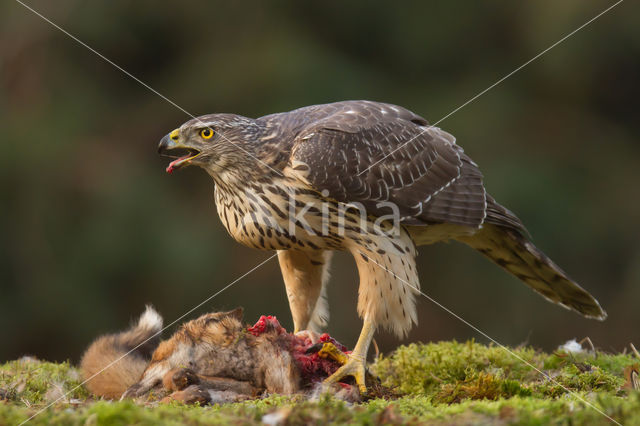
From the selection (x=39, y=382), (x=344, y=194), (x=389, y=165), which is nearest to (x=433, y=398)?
(x=344, y=194)

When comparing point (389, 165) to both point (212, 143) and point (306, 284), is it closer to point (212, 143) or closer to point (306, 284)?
point (306, 284)

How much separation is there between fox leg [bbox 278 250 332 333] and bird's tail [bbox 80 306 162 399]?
0.99 m

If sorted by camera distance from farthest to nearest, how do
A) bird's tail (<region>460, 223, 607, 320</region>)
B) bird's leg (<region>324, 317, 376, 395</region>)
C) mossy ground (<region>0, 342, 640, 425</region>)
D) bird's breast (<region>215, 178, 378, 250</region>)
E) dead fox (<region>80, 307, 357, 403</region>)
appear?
1. bird's tail (<region>460, 223, 607, 320</region>)
2. bird's breast (<region>215, 178, 378, 250</region>)
3. bird's leg (<region>324, 317, 376, 395</region>)
4. dead fox (<region>80, 307, 357, 403</region>)
5. mossy ground (<region>0, 342, 640, 425</region>)

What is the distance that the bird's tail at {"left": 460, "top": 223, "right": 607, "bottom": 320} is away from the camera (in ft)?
16.7

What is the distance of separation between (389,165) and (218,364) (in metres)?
1.69

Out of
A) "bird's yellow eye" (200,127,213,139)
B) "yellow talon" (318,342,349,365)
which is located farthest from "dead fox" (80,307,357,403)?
"bird's yellow eye" (200,127,213,139)

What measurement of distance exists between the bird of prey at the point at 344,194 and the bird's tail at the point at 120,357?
0.74 metres

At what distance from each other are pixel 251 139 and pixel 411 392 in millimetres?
1719

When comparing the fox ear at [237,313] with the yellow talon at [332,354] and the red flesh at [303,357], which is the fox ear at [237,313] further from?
the yellow talon at [332,354]

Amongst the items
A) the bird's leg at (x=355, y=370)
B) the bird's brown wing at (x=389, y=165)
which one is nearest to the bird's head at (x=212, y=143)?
the bird's brown wing at (x=389, y=165)

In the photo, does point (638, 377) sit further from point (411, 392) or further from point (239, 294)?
point (239, 294)

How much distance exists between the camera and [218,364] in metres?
3.71

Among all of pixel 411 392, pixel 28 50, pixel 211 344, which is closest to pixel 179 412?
pixel 211 344

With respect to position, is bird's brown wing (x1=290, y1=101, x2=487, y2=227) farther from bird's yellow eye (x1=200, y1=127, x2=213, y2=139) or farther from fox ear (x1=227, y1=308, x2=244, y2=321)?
fox ear (x1=227, y1=308, x2=244, y2=321)
